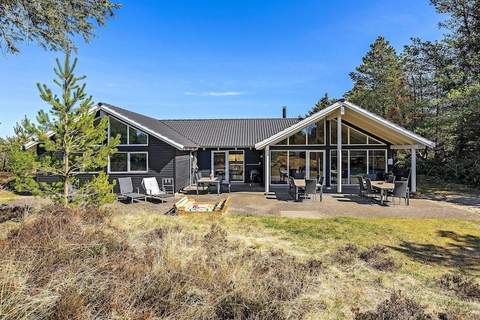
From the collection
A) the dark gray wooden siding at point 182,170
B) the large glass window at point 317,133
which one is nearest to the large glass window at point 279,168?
the large glass window at point 317,133

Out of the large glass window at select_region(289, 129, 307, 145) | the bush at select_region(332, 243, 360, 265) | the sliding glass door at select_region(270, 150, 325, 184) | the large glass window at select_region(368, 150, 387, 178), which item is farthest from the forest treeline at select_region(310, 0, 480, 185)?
the bush at select_region(332, 243, 360, 265)

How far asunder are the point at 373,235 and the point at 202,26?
44.3 ft

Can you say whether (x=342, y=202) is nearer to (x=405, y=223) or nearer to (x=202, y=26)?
(x=405, y=223)

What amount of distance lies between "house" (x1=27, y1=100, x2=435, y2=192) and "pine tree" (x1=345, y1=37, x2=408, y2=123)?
1200 centimetres

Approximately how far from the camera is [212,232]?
24.4ft

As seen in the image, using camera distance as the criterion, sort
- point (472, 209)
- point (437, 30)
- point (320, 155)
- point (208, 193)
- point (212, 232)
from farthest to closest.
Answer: point (437, 30) → point (320, 155) → point (208, 193) → point (472, 209) → point (212, 232)

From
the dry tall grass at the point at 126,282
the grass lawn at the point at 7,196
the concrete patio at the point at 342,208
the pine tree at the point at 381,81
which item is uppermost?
the pine tree at the point at 381,81

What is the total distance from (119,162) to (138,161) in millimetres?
977

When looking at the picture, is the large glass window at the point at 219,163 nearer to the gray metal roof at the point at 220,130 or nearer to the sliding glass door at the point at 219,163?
the sliding glass door at the point at 219,163

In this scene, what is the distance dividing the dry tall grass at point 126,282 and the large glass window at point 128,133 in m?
10.5

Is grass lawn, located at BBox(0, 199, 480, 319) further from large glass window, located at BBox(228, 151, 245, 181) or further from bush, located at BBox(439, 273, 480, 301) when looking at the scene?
large glass window, located at BBox(228, 151, 245, 181)

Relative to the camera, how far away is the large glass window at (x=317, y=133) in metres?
16.5

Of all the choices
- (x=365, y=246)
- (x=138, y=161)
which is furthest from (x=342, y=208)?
(x=138, y=161)

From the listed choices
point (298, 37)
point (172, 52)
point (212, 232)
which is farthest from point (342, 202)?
point (172, 52)
